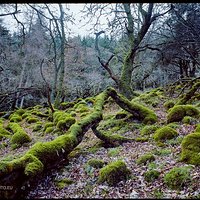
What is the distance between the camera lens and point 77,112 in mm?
16625

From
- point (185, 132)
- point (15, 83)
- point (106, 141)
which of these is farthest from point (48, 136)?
point (15, 83)

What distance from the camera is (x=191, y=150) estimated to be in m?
5.58

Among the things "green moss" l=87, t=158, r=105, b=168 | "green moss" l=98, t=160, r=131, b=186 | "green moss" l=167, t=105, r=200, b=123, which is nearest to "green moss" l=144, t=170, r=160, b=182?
"green moss" l=98, t=160, r=131, b=186

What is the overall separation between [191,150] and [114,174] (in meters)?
1.87

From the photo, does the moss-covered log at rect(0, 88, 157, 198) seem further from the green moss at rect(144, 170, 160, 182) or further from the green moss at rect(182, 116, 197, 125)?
the green moss at rect(182, 116, 197, 125)

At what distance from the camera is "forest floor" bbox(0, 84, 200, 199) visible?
447 cm

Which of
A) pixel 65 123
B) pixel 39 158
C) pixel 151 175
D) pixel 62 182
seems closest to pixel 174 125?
pixel 151 175

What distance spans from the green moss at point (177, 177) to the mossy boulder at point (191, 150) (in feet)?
1.28

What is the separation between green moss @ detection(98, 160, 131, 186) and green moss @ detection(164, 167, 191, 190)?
88cm

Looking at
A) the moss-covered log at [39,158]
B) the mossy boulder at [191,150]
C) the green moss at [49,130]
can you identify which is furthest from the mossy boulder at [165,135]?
the green moss at [49,130]

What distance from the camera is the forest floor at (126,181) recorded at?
447 cm

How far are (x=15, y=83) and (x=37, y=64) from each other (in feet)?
11.3

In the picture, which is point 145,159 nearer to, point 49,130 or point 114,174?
point 114,174

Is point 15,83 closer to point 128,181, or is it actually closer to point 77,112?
point 77,112
